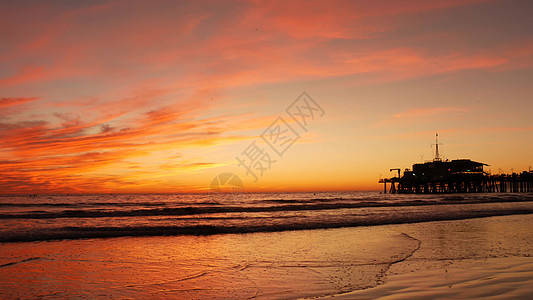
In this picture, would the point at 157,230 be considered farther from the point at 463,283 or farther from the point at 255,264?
the point at 463,283

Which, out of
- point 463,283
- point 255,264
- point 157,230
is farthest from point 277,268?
point 157,230

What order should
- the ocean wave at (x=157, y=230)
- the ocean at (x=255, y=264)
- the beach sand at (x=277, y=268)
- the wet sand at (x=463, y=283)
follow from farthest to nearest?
1. the ocean wave at (x=157, y=230)
2. the ocean at (x=255, y=264)
3. the beach sand at (x=277, y=268)
4. the wet sand at (x=463, y=283)

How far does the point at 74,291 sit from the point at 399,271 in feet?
26.5

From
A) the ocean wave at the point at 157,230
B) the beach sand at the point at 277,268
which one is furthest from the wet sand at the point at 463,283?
the ocean wave at the point at 157,230

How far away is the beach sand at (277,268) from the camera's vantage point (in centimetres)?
841

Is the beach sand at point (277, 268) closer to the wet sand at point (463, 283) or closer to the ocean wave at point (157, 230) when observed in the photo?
the wet sand at point (463, 283)

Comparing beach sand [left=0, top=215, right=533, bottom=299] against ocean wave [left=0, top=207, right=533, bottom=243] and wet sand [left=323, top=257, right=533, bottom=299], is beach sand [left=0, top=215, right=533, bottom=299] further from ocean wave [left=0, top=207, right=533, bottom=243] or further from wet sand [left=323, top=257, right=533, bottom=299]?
ocean wave [left=0, top=207, right=533, bottom=243]

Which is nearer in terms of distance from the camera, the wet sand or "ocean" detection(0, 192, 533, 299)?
the wet sand

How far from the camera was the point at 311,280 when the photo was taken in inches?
369

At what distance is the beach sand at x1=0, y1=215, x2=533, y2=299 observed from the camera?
8.41 m

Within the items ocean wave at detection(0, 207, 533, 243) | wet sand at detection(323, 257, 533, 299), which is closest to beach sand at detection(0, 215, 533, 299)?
wet sand at detection(323, 257, 533, 299)

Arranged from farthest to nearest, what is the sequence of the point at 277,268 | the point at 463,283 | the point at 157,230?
1. the point at 157,230
2. the point at 277,268
3. the point at 463,283

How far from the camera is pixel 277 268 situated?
10.9 m

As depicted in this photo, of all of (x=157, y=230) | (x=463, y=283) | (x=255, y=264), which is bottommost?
(x=157, y=230)
